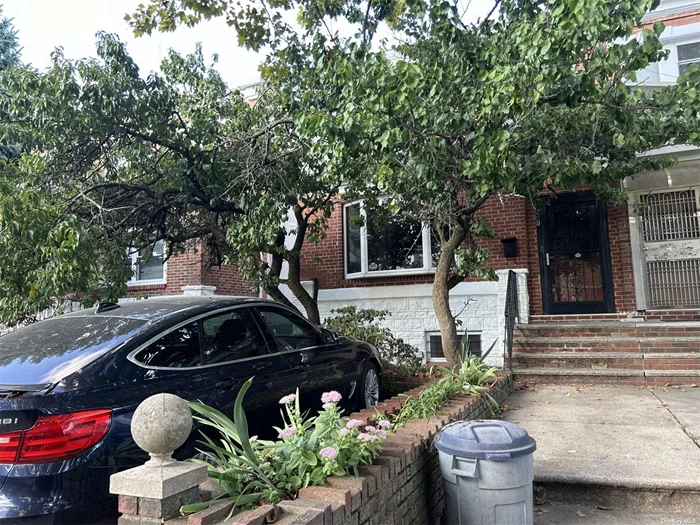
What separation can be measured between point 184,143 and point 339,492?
627 centimetres

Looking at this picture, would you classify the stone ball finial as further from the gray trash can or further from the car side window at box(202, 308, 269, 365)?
the gray trash can

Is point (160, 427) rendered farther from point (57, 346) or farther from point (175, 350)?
point (57, 346)

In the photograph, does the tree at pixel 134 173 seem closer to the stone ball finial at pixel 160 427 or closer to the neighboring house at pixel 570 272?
the neighboring house at pixel 570 272

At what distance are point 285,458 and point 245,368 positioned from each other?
4.06 feet

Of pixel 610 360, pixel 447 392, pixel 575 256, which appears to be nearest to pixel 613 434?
pixel 447 392

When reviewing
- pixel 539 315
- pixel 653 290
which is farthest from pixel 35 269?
pixel 653 290

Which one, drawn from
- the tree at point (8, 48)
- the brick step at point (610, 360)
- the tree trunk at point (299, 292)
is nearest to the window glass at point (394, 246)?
the tree trunk at point (299, 292)

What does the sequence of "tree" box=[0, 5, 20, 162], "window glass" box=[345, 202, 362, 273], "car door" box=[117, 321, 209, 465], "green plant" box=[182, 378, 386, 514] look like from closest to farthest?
1. "green plant" box=[182, 378, 386, 514]
2. "car door" box=[117, 321, 209, 465]
3. "window glass" box=[345, 202, 362, 273]
4. "tree" box=[0, 5, 20, 162]

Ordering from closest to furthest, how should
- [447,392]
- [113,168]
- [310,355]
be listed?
[310,355], [447,392], [113,168]

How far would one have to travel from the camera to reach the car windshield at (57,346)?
2688 millimetres

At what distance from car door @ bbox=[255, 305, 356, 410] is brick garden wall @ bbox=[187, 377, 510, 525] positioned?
1.99 ft

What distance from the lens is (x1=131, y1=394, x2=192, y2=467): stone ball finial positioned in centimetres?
204

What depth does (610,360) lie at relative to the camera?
286 inches

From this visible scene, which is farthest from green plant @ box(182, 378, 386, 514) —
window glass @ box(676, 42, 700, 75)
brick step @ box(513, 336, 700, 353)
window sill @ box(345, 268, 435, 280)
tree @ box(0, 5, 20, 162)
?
tree @ box(0, 5, 20, 162)
